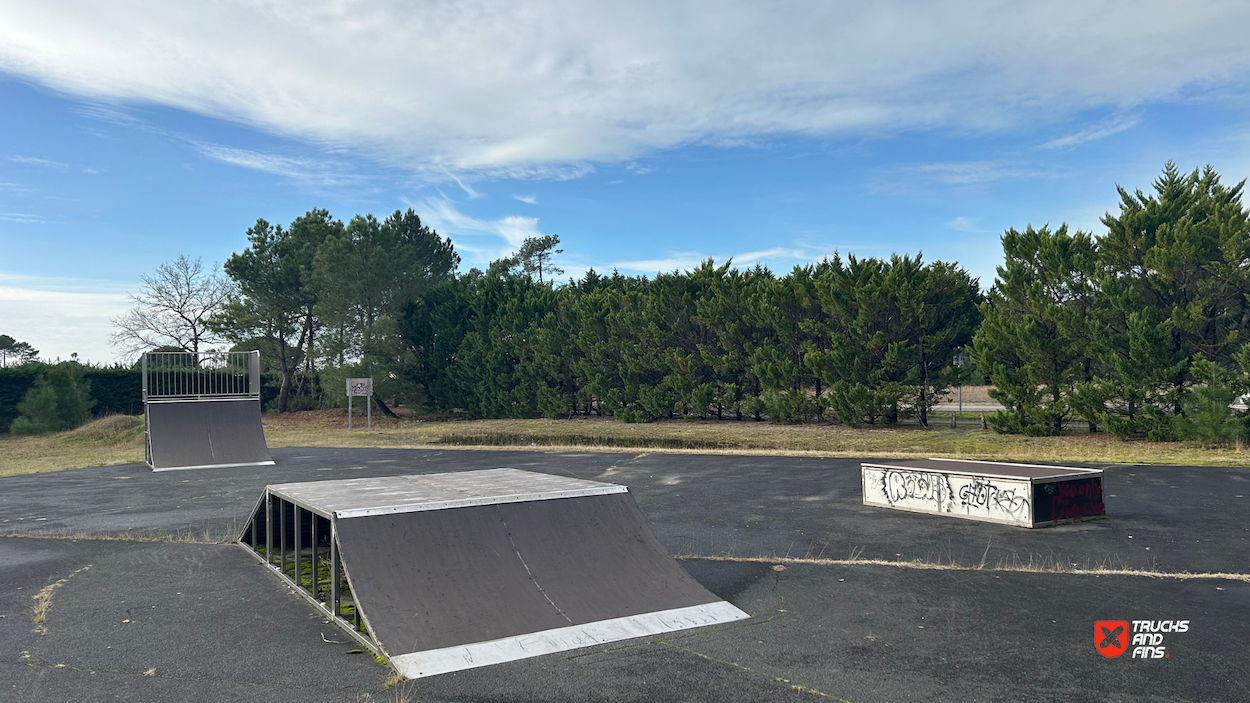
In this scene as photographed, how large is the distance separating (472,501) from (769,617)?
2952 millimetres

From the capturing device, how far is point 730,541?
10.5 meters

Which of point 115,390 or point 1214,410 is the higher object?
point 115,390

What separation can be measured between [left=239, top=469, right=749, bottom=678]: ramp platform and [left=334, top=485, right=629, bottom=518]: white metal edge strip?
0.01 metres

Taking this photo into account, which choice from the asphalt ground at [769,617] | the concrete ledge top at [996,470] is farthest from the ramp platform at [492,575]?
the concrete ledge top at [996,470]

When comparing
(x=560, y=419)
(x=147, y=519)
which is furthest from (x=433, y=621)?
(x=560, y=419)

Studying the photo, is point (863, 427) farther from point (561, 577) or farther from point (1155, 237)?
point (561, 577)

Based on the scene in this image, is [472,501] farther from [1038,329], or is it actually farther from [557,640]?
[1038,329]

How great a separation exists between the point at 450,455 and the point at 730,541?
46.5 ft

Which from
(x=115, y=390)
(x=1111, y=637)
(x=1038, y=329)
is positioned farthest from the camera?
(x=115, y=390)

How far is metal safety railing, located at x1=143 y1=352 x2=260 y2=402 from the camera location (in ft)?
80.0

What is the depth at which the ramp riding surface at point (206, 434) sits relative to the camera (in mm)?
20469

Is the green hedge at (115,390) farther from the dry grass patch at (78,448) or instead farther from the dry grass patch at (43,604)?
the dry grass patch at (43,604)

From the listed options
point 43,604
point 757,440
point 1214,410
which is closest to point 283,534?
point 43,604

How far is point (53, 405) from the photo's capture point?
32406 mm
